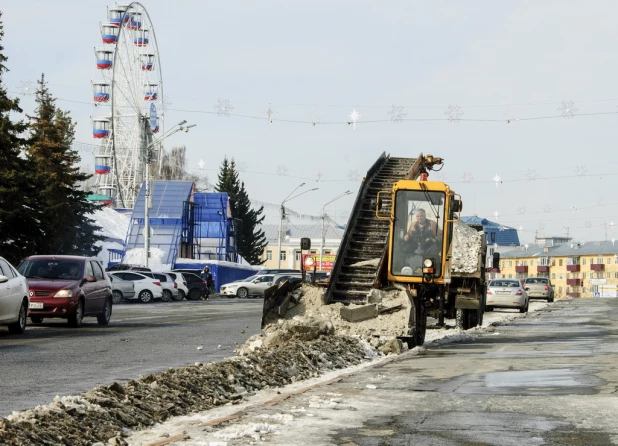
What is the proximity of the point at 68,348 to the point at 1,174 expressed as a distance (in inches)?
1016

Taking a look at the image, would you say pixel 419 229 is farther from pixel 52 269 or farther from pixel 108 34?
pixel 108 34

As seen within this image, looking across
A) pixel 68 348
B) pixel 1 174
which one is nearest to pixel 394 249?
pixel 68 348

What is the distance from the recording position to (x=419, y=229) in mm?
20953

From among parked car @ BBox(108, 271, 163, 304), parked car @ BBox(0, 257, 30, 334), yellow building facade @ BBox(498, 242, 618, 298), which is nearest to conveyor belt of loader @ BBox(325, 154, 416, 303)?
parked car @ BBox(0, 257, 30, 334)

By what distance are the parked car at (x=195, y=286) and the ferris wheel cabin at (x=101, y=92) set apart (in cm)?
4315

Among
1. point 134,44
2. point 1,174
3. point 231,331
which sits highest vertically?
point 134,44

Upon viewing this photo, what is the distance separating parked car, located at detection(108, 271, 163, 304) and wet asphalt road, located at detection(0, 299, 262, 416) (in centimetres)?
2224

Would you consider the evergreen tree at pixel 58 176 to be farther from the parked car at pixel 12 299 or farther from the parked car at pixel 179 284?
the parked car at pixel 12 299

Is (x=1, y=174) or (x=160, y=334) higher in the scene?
(x=1, y=174)

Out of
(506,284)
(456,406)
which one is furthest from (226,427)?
(506,284)

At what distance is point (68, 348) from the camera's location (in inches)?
677

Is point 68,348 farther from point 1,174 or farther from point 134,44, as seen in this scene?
point 134,44

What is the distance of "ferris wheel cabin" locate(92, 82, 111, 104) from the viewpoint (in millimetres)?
94969

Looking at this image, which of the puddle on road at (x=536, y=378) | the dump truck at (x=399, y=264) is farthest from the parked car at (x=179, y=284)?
the puddle on road at (x=536, y=378)
